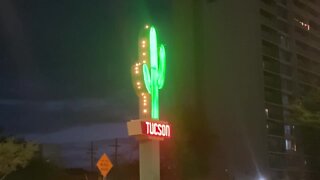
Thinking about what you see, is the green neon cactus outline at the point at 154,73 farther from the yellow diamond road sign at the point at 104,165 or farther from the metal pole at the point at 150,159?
the yellow diamond road sign at the point at 104,165

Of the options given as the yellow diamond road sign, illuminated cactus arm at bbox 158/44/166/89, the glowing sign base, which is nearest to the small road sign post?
the yellow diamond road sign

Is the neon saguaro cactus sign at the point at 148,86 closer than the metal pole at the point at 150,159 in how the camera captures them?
Yes

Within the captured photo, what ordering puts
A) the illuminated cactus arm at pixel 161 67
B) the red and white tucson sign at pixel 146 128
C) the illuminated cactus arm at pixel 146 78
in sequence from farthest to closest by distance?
the illuminated cactus arm at pixel 161 67 < the illuminated cactus arm at pixel 146 78 < the red and white tucson sign at pixel 146 128

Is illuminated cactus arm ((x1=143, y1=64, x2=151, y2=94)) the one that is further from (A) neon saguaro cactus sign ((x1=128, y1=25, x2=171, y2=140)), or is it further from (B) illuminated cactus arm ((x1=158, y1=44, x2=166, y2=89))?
(B) illuminated cactus arm ((x1=158, y1=44, x2=166, y2=89))

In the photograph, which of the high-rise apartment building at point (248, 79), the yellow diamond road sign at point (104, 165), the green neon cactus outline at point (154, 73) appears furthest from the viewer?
the high-rise apartment building at point (248, 79)

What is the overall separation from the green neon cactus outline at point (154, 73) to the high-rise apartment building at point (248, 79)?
153ft

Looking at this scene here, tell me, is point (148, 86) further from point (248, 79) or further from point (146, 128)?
point (248, 79)

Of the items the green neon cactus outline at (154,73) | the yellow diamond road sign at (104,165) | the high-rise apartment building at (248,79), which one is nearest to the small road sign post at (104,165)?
the yellow diamond road sign at (104,165)

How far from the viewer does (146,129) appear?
80.1ft

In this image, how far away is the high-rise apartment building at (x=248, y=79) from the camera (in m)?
78.8

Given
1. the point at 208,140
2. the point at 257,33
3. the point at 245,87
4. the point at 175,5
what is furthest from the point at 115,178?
the point at 257,33

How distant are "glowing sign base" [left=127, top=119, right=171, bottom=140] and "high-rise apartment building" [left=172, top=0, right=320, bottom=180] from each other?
4762 cm

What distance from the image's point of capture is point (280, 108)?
83.0 metres

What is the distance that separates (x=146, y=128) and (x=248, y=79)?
193 feet
